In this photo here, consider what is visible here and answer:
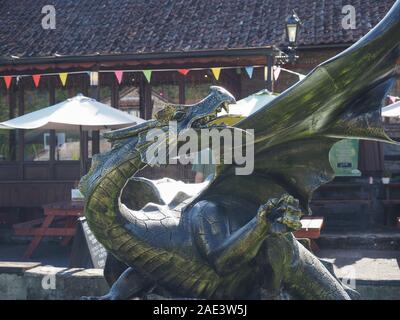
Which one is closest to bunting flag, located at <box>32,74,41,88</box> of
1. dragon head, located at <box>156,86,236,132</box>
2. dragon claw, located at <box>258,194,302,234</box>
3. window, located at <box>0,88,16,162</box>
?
window, located at <box>0,88,16,162</box>

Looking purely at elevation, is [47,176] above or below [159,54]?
below

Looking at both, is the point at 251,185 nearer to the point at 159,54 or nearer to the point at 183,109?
the point at 183,109

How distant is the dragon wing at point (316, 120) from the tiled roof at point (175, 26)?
24.4 feet

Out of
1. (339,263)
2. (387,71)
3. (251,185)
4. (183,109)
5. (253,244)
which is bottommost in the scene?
(339,263)

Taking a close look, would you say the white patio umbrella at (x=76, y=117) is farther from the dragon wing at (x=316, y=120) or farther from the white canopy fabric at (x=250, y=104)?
the dragon wing at (x=316, y=120)

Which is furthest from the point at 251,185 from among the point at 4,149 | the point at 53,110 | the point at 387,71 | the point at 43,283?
the point at 4,149

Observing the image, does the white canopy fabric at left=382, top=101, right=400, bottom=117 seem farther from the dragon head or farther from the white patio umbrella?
the dragon head

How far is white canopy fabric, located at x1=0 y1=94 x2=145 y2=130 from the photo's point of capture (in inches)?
317

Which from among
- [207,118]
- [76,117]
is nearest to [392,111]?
[76,117]

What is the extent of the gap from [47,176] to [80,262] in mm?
5041

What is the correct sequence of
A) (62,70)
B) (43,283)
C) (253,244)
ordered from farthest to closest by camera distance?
1. (62,70)
2. (43,283)
3. (253,244)

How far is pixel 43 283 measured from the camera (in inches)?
160

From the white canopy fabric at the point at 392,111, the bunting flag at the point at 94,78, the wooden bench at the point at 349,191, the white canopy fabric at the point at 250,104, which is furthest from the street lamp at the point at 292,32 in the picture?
the bunting flag at the point at 94,78

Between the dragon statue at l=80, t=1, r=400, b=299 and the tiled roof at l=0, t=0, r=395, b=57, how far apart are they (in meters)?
7.46
